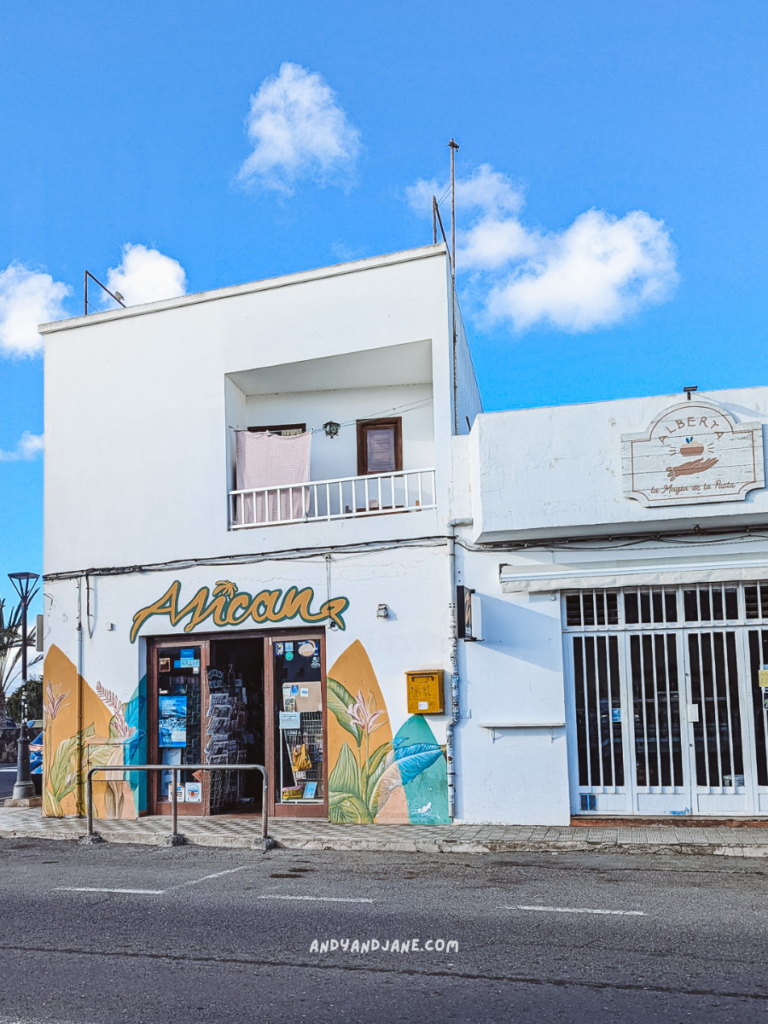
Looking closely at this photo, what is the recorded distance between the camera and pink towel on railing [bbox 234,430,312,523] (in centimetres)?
1420

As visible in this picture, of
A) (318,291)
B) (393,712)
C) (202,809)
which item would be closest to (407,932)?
(393,712)

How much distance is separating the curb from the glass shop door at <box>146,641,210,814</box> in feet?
5.99

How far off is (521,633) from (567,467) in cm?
212

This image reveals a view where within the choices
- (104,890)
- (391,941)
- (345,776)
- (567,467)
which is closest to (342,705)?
(345,776)

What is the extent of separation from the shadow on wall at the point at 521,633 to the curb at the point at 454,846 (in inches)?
89.3

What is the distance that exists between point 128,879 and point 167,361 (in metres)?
7.84

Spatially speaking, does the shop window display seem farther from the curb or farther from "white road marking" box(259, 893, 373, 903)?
"white road marking" box(259, 893, 373, 903)

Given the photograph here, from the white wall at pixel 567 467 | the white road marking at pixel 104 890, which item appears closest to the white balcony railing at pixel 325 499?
the white wall at pixel 567 467

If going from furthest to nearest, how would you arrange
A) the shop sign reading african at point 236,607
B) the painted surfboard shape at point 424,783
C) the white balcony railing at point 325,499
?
the white balcony railing at point 325,499 → the shop sign reading african at point 236,607 → the painted surfboard shape at point 424,783

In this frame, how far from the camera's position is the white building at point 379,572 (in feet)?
38.2

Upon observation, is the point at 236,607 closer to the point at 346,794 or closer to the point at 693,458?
the point at 346,794

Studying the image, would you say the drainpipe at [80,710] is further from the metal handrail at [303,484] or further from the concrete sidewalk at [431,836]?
the metal handrail at [303,484]

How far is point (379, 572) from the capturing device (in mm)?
13023

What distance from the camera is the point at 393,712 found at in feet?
41.7
